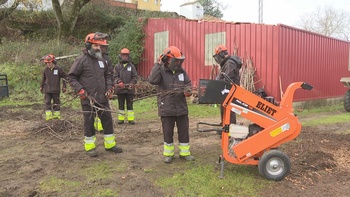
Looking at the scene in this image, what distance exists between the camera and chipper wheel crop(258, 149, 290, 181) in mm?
4070

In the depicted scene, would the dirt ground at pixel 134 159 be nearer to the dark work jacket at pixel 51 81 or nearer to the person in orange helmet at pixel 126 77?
the person in orange helmet at pixel 126 77

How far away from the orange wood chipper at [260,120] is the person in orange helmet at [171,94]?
763 millimetres

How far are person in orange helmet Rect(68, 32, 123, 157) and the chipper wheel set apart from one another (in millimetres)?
2612

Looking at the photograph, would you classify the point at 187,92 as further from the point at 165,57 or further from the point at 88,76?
the point at 88,76

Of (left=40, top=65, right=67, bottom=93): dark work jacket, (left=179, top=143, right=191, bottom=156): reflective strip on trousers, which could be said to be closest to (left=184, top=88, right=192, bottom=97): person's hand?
(left=179, top=143, right=191, bottom=156): reflective strip on trousers

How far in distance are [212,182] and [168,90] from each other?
155 centimetres

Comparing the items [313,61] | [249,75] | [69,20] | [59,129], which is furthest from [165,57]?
[69,20]

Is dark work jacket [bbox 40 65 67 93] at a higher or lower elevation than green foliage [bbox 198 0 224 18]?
lower

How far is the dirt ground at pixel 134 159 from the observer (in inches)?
154

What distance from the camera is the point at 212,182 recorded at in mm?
4043

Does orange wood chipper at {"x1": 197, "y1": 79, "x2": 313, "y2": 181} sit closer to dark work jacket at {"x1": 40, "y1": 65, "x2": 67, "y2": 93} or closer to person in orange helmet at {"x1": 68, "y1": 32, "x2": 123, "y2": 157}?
person in orange helmet at {"x1": 68, "y1": 32, "x2": 123, "y2": 157}

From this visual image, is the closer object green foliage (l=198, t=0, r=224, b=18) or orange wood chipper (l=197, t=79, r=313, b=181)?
orange wood chipper (l=197, t=79, r=313, b=181)


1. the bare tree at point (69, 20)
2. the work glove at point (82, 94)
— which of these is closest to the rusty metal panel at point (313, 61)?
the work glove at point (82, 94)

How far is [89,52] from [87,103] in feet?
2.85
